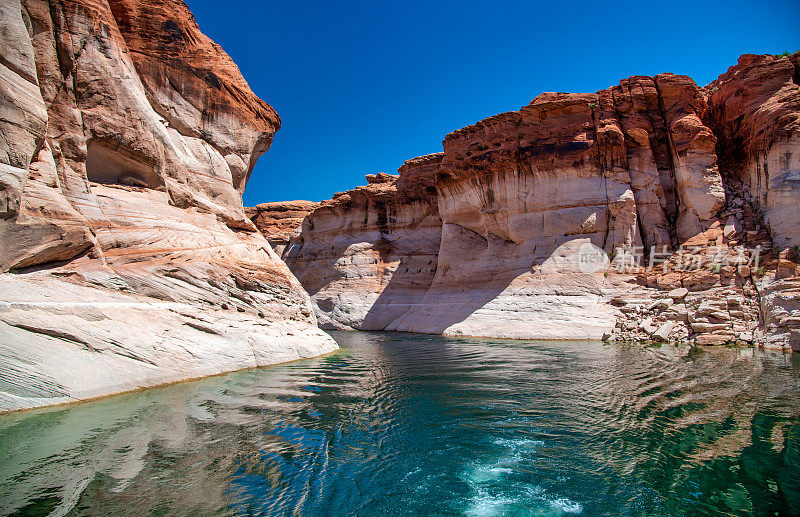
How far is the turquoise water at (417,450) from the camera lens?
11.1 ft

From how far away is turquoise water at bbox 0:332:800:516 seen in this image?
3.40 m

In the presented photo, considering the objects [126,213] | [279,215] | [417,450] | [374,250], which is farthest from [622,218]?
[279,215]

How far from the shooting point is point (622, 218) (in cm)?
1998

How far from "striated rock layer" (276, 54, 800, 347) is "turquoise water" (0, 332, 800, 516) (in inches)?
353

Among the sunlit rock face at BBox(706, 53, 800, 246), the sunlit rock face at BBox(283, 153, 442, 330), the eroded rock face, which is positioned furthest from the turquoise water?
the eroded rock face

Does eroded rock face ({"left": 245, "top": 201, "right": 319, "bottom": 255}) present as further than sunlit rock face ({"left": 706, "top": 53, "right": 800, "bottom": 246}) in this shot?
Yes

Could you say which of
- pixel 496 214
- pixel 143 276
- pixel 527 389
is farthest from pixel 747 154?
pixel 143 276

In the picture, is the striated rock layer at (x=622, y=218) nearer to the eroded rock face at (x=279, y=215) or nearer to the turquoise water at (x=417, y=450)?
the turquoise water at (x=417, y=450)

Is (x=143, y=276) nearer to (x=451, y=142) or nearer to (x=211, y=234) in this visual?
(x=211, y=234)

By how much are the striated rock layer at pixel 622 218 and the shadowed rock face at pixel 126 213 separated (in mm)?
11656

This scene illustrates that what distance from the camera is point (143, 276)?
30.2 feet

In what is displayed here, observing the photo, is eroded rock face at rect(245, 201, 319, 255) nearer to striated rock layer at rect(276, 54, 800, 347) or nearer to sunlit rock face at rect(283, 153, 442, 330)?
sunlit rock face at rect(283, 153, 442, 330)

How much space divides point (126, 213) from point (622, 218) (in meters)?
20.2

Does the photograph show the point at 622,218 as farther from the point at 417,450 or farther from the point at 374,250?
the point at 417,450
